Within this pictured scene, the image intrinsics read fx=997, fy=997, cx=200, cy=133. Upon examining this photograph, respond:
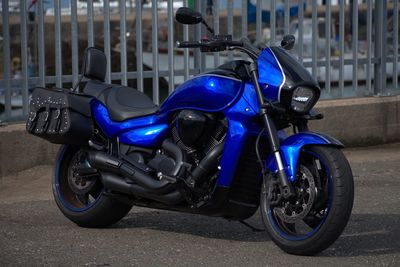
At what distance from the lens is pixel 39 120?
22.5 ft

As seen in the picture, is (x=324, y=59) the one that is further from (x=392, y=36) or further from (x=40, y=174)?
(x=40, y=174)

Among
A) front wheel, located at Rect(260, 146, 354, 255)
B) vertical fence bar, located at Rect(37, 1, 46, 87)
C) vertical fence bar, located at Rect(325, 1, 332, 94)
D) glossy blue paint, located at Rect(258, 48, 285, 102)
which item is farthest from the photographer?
vertical fence bar, located at Rect(325, 1, 332, 94)

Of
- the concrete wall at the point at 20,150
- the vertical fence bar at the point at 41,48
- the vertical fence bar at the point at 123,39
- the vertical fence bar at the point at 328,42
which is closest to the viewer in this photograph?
the concrete wall at the point at 20,150

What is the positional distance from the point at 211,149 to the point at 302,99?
684 millimetres

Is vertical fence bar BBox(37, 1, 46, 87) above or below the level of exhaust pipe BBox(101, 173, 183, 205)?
above

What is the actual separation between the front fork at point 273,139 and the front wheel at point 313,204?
2.6 inches

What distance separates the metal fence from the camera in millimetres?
8883

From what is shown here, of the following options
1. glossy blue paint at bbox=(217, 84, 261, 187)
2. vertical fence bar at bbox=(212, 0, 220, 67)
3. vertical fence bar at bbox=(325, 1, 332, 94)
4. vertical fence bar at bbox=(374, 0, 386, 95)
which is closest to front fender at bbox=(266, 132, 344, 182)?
glossy blue paint at bbox=(217, 84, 261, 187)

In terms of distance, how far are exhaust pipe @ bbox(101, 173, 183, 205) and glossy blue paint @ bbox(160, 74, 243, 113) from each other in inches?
22.4

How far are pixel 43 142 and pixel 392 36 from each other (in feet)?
15.0

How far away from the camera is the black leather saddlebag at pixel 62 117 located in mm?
6699

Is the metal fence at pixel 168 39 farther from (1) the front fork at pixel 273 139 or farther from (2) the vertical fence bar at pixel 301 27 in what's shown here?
(1) the front fork at pixel 273 139

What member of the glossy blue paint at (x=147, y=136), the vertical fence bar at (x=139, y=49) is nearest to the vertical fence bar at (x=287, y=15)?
the vertical fence bar at (x=139, y=49)

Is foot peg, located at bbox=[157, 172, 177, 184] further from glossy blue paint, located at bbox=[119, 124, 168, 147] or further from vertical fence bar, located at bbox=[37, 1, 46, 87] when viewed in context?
vertical fence bar, located at bbox=[37, 1, 46, 87]
